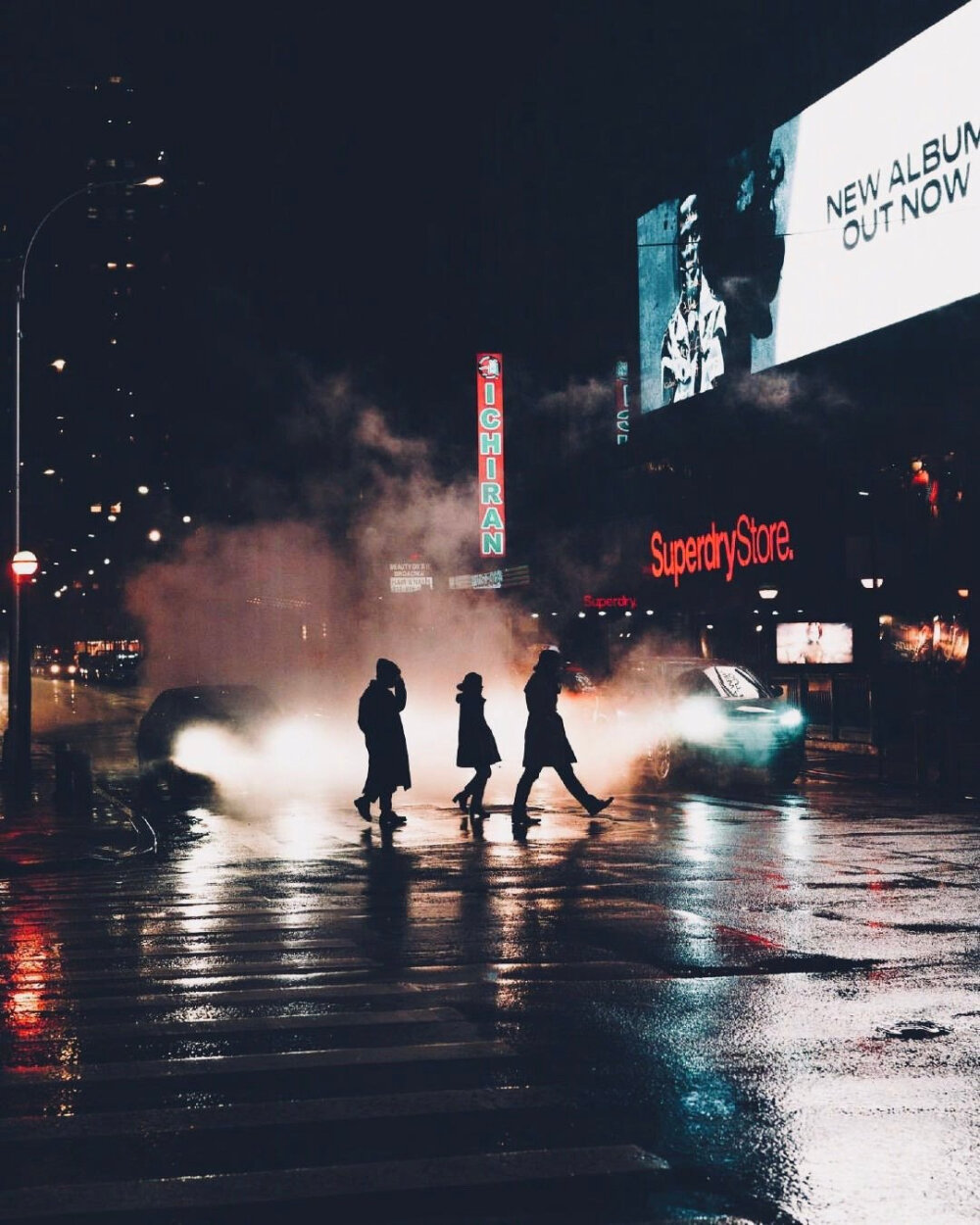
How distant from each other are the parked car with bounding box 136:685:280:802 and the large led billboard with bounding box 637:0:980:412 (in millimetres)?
17846

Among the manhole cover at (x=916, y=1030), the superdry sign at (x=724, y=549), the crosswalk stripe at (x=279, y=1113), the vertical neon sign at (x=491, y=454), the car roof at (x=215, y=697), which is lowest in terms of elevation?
the manhole cover at (x=916, y=1030)

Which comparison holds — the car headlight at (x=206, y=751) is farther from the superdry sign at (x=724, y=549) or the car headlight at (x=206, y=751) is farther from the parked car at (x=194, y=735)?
the superdry sign at (x=724, y=549)

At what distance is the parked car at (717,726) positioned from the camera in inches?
794

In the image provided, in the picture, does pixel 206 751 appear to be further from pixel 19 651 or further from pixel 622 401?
pixel 622 401

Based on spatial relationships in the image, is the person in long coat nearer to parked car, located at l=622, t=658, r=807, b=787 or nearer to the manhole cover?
parked car, located at l=622, t=658, r=807, b=787

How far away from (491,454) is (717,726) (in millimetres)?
32935

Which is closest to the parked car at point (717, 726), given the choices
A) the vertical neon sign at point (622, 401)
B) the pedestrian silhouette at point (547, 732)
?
the pedestrian silhouette at point (547, 732)

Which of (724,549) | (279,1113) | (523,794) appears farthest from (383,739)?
(724,549)

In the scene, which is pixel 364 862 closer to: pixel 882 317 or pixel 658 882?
pixel 658 882

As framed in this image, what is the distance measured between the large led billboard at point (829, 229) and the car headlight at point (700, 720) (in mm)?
14351

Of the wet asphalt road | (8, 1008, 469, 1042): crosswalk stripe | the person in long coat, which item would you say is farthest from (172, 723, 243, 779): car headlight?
(8, 1008, 469, 1042): crosswalk stripe

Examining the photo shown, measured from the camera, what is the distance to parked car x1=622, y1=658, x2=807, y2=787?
2016 centimetres

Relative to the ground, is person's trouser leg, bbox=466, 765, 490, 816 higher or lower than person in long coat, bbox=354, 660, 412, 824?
lower

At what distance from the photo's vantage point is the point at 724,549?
41531 mm
